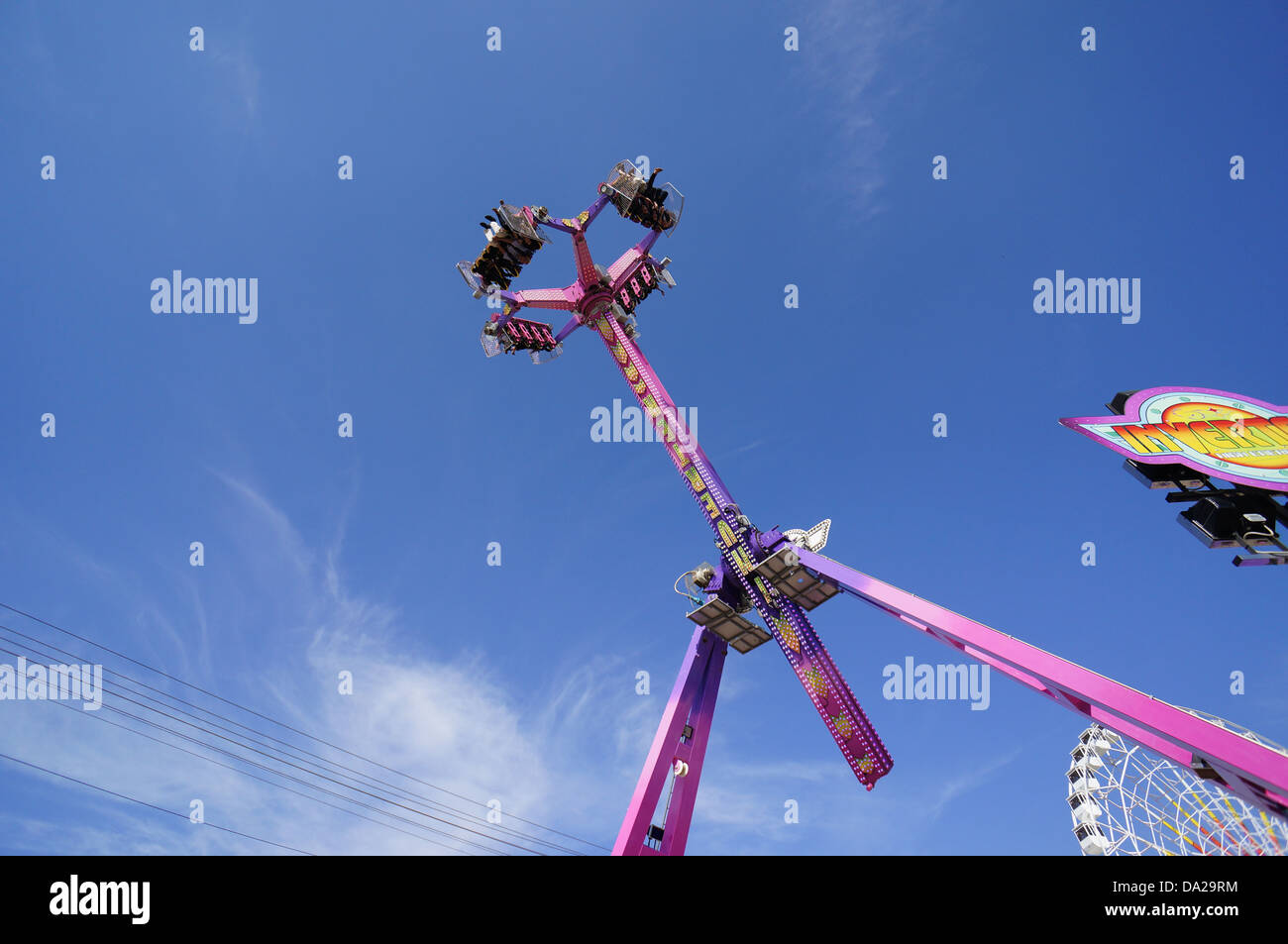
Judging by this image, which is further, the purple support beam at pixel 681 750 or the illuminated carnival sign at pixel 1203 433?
the purple support beam at pixel 681 750

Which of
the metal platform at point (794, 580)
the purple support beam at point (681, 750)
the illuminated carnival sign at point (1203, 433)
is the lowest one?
the purple support beam at point (681, 750)

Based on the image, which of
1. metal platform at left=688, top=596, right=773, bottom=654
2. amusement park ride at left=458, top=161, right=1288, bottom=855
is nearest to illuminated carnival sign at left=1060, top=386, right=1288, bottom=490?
amusement park ride at left=458, top=161, right=1288, bottom=855

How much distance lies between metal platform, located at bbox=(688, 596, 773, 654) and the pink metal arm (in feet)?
17.0

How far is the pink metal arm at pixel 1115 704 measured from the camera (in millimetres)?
8484

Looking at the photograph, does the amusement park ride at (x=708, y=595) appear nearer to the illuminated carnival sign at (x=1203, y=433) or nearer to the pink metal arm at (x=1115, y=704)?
the pink metal arm at (x=1115, y=704)

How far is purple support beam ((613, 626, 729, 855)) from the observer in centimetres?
1789

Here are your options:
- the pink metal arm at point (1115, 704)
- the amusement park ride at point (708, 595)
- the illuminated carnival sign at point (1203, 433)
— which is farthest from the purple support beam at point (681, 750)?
the illuminated carnival sign at point (1203, 433)

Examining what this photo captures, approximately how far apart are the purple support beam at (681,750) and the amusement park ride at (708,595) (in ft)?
0.12

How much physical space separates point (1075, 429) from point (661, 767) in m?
13.1

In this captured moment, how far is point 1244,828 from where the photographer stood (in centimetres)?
1795

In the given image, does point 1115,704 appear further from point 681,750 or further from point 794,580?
point 681,750

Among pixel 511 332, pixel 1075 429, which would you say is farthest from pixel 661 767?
pixel 511 332
